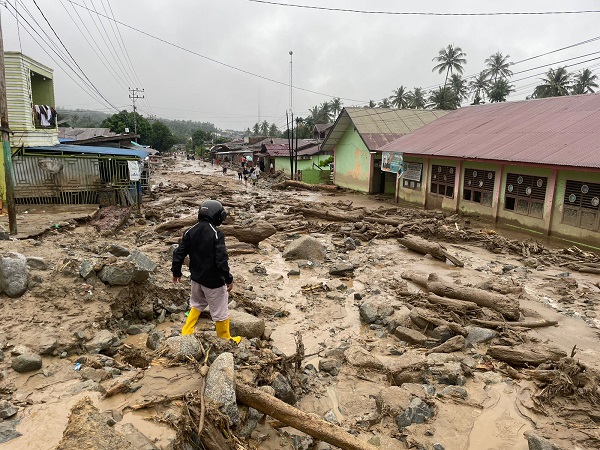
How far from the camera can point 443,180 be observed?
19906mm

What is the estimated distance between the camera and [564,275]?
10055mm

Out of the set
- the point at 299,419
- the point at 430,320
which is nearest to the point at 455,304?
the point at 430,320

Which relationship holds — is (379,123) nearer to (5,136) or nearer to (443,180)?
(443,180)

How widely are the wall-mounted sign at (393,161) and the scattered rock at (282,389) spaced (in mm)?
19902

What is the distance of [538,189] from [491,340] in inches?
413

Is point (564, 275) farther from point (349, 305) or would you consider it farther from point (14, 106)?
point (14, 106)

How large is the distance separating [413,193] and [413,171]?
4.04ft

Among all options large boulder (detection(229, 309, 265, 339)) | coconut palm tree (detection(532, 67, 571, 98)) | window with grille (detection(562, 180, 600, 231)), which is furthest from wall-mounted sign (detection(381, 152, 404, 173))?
coconut palm tree (detection(532, 67, 571, 98))

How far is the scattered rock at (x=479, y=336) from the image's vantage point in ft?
20.9

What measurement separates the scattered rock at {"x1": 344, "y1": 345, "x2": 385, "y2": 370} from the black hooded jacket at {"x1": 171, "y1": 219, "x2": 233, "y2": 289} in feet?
7.15

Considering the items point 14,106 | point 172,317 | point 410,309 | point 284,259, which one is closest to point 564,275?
point 410,309

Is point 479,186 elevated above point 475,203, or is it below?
above

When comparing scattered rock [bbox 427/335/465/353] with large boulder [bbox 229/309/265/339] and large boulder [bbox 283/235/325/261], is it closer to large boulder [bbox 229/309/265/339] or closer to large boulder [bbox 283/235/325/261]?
large boulder [bbox 229/309/265/339]

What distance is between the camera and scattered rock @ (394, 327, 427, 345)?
651 centimetres
